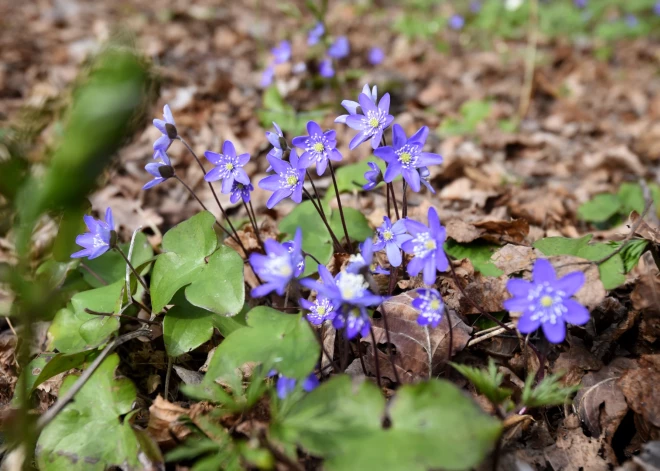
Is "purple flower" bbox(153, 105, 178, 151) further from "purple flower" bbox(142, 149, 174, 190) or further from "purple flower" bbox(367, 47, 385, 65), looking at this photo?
"purple flower" bbox(367, 47, 385, 65)

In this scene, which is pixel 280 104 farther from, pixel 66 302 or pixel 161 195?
pixel 66 302

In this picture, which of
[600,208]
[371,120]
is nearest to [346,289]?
[371,120]

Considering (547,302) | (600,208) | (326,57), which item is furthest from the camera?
(326,57)

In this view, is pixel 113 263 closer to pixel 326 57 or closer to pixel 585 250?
pixel 585 250

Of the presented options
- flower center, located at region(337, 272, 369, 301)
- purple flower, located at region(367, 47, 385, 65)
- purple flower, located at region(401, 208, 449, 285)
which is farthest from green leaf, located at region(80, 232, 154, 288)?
purple flower, located at region(367, 47, 385, 65)

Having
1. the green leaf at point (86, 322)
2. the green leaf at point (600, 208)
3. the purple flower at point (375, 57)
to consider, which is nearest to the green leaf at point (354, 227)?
the green leaf at point (86, 322)

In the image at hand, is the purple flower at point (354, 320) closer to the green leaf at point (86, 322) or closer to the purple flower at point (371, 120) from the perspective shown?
the purple flower at point (371, 120)
